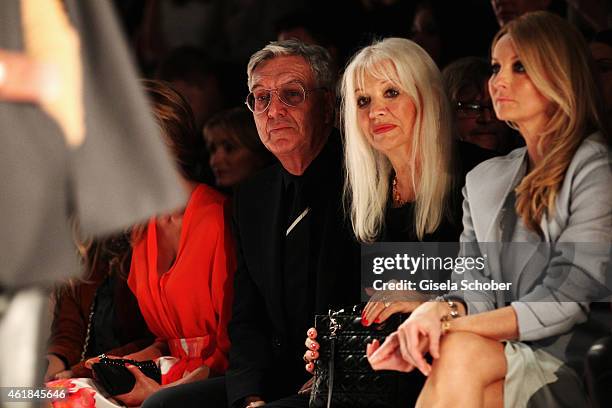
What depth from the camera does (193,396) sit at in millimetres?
3555

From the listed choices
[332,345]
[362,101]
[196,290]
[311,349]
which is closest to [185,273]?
[196,290]

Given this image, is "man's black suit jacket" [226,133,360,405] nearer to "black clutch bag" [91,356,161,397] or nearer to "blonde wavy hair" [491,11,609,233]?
"black clutch bag" [91,356,161,397]

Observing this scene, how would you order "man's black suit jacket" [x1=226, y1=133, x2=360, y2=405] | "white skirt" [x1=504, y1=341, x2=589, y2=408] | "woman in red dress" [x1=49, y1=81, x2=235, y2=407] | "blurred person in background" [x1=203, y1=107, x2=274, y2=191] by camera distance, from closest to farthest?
"white skirt" [x1=504, y1=341, x2=589, y2=408], "man's black suit jacket" [x1=226, y1=133, x2=360, y2=405], "woman in red dress" [x1=49, y1=81, x2=235, y2=407], "blurred person in background" [x1=203, y1=107, x2=274, y2=191]

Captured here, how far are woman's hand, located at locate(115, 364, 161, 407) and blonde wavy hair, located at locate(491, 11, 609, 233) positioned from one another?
147 centimetres

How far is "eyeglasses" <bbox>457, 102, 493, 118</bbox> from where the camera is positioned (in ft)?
11.5

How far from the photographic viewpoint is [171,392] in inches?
139

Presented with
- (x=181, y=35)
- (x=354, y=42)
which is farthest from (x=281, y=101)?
(x=181, y=35)

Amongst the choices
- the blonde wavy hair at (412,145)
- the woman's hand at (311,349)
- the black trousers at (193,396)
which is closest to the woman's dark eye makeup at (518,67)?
the blonde wavy hair at (412,145)

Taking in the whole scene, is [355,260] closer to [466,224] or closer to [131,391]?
[466,224]

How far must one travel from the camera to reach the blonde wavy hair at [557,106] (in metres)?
2.92

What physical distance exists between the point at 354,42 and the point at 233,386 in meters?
1.52

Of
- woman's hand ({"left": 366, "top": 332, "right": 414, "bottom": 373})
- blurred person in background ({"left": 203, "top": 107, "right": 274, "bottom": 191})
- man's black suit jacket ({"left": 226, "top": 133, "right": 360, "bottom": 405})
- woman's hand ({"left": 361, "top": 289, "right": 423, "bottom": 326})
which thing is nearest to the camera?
woman's hand ({"left": 366, "top": 332, "right": 414, "bottom": 373})

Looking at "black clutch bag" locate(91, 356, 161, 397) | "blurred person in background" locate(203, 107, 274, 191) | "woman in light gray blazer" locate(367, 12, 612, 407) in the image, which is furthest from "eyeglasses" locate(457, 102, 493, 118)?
"black clutch bag" locate(91, 356, 161, 397)

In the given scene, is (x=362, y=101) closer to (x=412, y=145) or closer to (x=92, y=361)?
(x=412, y=145)
